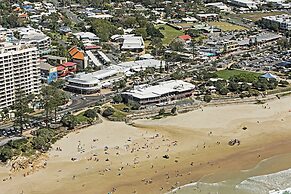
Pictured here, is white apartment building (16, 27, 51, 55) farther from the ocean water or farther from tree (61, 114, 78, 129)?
the ocean water

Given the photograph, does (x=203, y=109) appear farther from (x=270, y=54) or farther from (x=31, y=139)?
(x=270, y=54)

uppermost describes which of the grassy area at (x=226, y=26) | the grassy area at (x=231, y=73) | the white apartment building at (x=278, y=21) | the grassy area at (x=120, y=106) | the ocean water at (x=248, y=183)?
the white apartment building at (x=278, y=21)

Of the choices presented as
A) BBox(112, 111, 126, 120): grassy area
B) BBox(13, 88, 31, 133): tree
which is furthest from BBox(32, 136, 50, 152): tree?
BBox(112, 111, 126, 120): grassy area

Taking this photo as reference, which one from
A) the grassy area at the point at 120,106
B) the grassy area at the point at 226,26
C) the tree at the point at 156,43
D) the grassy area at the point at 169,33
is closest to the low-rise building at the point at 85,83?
the grassy area at the point at 120,106

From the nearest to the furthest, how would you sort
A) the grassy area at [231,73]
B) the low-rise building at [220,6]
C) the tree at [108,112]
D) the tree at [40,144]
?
the tree at [40,144], the tree at [108,112], the grassy area at [231,73], the low-rise building at [220,6]

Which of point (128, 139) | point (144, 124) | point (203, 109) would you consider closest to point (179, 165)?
point (128, 139)

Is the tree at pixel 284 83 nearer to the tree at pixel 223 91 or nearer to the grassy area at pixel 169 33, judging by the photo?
the tree at pixel 223 91
